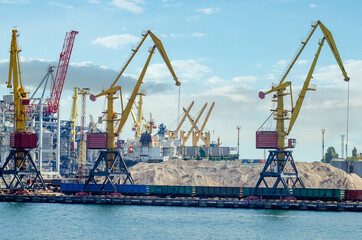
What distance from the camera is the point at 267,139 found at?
11294 cm

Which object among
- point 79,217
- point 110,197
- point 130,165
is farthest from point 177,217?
point 130,165

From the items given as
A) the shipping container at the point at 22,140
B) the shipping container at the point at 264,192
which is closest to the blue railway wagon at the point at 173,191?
the shipping container at the point at 264,192

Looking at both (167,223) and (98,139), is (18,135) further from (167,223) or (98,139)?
(167,223)

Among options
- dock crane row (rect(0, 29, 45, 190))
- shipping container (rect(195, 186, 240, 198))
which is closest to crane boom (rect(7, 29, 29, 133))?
dock crane row (rect(0, 29, 45, 190))

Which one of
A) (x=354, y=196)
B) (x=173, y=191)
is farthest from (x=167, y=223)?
(x=354, y=196)

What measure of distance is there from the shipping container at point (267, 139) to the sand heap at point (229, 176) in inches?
1083

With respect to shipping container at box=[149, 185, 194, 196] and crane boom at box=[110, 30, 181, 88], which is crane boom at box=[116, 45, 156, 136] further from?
shipping container at box=[149, 185, 194, 196]

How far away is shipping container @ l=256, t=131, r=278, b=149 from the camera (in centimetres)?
11262

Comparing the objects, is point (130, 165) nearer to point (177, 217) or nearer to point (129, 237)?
point (177, 217)

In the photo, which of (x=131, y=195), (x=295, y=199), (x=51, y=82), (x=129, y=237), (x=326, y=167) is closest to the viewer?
(x=129, y=237)

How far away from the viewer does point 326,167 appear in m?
147

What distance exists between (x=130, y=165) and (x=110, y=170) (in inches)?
2979

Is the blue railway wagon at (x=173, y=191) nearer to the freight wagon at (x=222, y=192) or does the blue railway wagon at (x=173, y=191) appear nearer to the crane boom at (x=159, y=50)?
the freight wagon at (x=222, y=192)

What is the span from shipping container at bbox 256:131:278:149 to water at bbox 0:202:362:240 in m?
14.7
